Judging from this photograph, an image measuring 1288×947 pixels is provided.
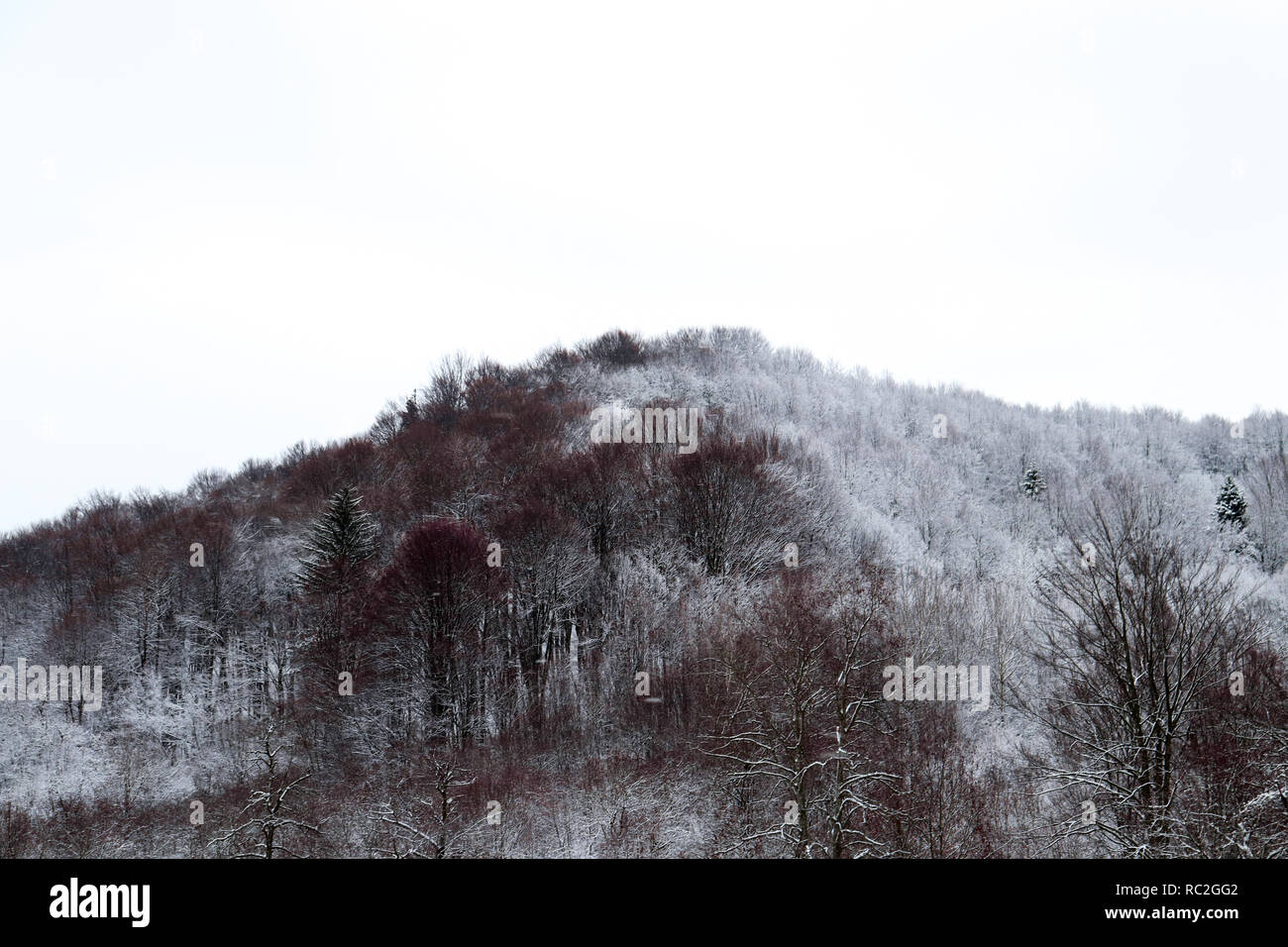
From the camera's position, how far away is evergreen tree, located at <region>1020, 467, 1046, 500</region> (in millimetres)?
101750

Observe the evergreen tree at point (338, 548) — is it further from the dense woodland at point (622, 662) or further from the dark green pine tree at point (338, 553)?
the dense woodland at point (622, 662)

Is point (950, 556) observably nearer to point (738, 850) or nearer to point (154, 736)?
point (738, 850)

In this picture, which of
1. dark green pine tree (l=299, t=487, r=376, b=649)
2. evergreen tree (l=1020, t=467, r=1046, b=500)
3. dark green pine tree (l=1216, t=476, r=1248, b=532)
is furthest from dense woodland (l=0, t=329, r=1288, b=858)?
evergreen tree (l=1020, t=467, r=1046, b=500)

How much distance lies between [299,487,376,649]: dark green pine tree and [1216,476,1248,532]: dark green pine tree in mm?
81140

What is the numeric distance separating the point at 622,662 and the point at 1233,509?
2917 inches

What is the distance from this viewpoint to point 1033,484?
102 metres

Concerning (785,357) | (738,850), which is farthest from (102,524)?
(785,357)

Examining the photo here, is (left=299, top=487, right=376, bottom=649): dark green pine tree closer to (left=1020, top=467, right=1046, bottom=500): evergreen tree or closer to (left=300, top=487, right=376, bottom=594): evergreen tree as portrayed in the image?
(left=300, top=487, right=376, bottom=594): evergreen tree

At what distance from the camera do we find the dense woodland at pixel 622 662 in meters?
23.2

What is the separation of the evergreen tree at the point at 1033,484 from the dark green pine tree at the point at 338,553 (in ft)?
263

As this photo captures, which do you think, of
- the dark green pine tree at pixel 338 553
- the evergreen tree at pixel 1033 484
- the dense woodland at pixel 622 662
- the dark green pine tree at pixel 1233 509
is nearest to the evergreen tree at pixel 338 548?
the dark green pine tree at pixel 338 553

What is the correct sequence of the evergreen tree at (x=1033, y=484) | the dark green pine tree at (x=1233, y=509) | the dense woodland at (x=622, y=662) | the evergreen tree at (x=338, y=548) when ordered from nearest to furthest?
the dense woodland at (x=622, y=662) → the evergreen tree at (x=338, y=548) → the dark green pine tree at (x=1233, y=509) → the evergreen tree at (x=1033, y=484)

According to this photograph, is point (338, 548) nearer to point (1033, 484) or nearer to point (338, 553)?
point (338, 553)

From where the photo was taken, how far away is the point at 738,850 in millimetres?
24266
